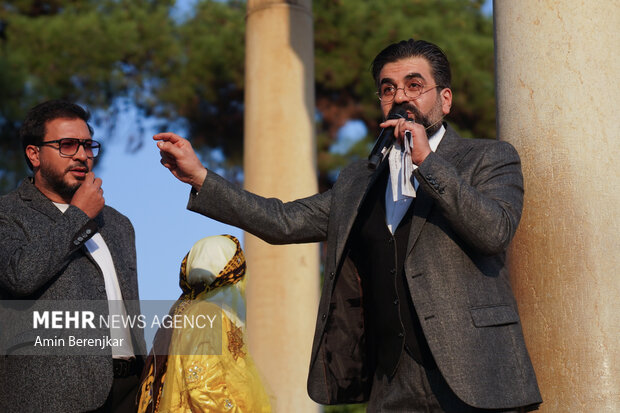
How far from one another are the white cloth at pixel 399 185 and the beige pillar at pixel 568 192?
782 mm

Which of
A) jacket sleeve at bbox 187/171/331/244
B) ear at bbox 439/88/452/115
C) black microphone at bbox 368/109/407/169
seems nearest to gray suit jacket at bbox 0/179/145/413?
jacket sleeve at bbox 187/171/331/244

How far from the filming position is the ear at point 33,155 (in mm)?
5105

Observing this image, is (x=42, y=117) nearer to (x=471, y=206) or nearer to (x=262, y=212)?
(x=262, y=212)

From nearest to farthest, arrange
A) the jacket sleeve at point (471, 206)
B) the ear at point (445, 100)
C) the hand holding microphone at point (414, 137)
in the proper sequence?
the jacket sleeve at point (471, 206)
the hand holding microphone at point (414, 137)
the ear at point (445, 100)

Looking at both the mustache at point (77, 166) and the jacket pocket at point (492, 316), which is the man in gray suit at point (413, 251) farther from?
the mustache at point (77, 166)

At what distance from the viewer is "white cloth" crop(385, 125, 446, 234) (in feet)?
11.7

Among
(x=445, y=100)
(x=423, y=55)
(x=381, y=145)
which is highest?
(x=423, y=55)

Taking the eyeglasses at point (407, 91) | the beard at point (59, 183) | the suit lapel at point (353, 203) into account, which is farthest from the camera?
the beard at point (59, 183)

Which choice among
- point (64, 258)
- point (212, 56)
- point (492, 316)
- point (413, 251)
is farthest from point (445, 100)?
point (212, 56)

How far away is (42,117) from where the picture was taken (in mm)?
5141

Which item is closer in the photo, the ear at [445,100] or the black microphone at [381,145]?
the black microphone at [381,145]

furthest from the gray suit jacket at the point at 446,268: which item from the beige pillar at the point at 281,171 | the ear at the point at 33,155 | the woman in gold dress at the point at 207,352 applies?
the beige pillar at the point at 281,171

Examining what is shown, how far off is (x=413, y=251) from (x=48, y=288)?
2.06 m

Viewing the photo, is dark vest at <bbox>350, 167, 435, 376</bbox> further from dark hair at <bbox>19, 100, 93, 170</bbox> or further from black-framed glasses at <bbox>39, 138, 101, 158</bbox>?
dark hair at <bbox>19, 100, 93, 170</bbox>
